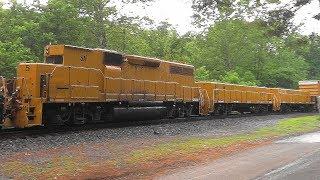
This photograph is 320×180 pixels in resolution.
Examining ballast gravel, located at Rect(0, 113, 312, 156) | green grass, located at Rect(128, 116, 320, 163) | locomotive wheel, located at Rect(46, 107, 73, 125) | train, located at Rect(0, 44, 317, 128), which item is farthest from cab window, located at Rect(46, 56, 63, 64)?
green grass, located at Rect(128, 116, 320, 163)

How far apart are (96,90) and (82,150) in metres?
6.71

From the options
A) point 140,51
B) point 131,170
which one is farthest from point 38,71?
point 140,51

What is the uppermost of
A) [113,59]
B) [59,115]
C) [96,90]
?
[113,59]

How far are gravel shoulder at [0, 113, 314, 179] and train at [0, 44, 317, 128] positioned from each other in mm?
1522

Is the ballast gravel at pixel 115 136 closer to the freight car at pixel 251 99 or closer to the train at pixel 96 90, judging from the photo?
the train at pixel 96 90

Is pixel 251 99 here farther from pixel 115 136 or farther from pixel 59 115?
pixel 59 115

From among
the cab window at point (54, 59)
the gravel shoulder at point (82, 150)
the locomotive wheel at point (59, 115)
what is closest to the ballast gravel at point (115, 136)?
the gravel shoulder at point (82, 150)

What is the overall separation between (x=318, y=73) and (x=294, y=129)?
67054mm

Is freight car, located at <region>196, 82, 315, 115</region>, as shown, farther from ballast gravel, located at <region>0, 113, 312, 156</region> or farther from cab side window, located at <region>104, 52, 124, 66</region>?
cab side window, located at <region>104, 52, 124, 66</region>

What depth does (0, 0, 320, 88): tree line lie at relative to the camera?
72.2 feet

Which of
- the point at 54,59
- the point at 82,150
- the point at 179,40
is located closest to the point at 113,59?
the point at 54,59

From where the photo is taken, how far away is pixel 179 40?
50.9 metres

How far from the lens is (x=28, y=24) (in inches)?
1288

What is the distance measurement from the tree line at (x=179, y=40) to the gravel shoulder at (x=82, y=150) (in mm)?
4952
